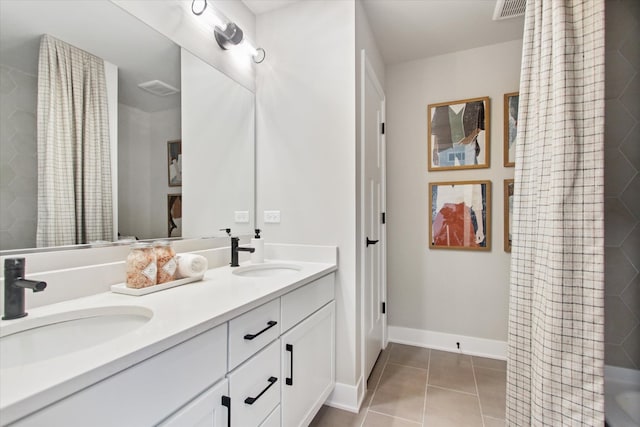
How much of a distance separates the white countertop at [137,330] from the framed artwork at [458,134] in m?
1.76

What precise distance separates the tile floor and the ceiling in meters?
2.58

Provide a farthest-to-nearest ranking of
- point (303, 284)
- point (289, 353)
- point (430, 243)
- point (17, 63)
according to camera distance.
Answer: point (430, 243)
point (303, 284)
point (289, 353)
point (17, 63)

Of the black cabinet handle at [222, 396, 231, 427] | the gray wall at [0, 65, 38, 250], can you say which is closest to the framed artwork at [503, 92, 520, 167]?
the black cabinet handle at [222, 396, 231, 427]

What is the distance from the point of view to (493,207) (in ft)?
7.93

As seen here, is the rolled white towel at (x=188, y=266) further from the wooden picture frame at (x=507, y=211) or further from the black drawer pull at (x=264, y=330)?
the wooden picture frame at (x=507, y=211)

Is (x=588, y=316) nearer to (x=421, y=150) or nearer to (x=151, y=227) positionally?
(x=151, y=227)

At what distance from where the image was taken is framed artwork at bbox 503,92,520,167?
7.66 feet

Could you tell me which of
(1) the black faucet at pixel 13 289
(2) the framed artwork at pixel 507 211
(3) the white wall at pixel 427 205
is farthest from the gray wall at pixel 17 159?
(2) the framed artwork at pixel 507 211

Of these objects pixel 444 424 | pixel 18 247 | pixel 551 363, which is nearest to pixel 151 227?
pixel 18 247

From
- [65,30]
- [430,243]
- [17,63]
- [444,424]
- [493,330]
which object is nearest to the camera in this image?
[17,63]

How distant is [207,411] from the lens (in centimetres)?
83

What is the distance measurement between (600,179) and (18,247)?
6.21 feet

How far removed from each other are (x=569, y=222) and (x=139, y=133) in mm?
1728

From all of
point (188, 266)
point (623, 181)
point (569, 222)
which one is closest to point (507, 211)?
point (623, 181)
